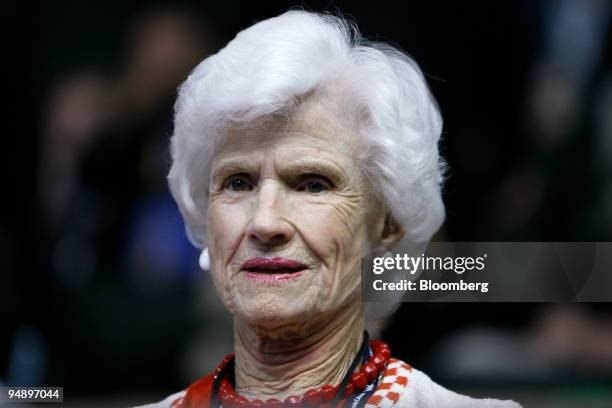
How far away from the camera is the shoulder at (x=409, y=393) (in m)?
1.93

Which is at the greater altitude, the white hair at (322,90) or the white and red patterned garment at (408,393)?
the white hair at (322,90)

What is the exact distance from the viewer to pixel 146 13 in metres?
2.63

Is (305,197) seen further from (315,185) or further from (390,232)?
(390,232)

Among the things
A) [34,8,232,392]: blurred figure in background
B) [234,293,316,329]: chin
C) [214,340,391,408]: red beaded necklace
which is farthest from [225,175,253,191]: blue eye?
[34,8,232,392]: blurred figure in background

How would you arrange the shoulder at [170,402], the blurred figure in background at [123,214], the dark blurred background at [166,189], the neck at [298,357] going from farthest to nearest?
the blurred figure in background at [123,214]
the dark blurred background at [166,189]
the shoulder at [170,402]
the neck at [298,357]

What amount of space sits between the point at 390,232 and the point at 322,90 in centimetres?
34

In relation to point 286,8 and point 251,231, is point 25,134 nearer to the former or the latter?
point 286,8

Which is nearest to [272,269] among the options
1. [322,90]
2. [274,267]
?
[274,267]

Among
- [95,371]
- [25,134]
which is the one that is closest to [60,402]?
[95,371]

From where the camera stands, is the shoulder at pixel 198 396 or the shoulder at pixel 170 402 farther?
the shoulder at pixel 170 402

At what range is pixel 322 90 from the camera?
6.25ft

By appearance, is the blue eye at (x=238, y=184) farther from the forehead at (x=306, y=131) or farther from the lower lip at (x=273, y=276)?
the lower lip at (x=273, y=276)

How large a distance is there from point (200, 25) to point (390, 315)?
3.06 ft

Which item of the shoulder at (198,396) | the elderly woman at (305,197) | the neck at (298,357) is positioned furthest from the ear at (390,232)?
the shoulder at (198,396)
